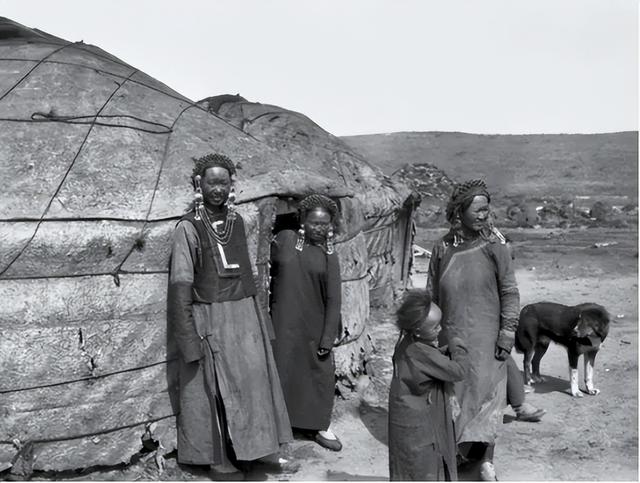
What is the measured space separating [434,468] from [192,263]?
1.68 metres

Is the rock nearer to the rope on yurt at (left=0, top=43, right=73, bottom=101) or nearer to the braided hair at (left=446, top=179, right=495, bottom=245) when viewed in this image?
the braided hair at (left=446, top=179, right=495, bottom=245)

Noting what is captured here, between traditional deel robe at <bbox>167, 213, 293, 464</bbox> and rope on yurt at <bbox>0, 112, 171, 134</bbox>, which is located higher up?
rope on yurt at <bbox>0, 112, 171, 134</bbox>

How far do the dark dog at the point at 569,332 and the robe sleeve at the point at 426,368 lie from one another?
2892 mm

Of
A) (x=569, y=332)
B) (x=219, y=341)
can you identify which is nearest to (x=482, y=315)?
(x=219, y=341)

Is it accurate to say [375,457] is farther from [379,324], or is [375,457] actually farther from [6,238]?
[379,324]

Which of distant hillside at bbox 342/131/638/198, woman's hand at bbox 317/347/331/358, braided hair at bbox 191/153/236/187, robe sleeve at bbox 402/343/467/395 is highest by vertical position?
distant hillside at bbox 342/131/638/198

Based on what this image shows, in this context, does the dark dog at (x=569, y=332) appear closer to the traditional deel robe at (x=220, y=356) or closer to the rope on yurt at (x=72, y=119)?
the traditional deel robe at (x=220, y=356)

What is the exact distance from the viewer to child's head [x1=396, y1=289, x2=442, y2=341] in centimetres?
330

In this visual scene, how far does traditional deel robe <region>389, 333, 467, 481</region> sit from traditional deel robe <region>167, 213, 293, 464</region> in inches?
42.6

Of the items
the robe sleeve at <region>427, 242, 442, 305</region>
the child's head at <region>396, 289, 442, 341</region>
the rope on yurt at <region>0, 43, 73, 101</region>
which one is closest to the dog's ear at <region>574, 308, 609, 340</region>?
the robe sleeve at <region>427, 242, 442, 305</region>

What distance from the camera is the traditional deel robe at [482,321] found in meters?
4.17

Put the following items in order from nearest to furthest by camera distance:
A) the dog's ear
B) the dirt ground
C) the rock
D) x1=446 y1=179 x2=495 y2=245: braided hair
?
x1=446 y1=179 x2=495 y2=245: braided hair, the dirt ground, the dog's ear, the rock

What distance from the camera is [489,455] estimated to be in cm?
432

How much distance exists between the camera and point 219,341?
4129mm
